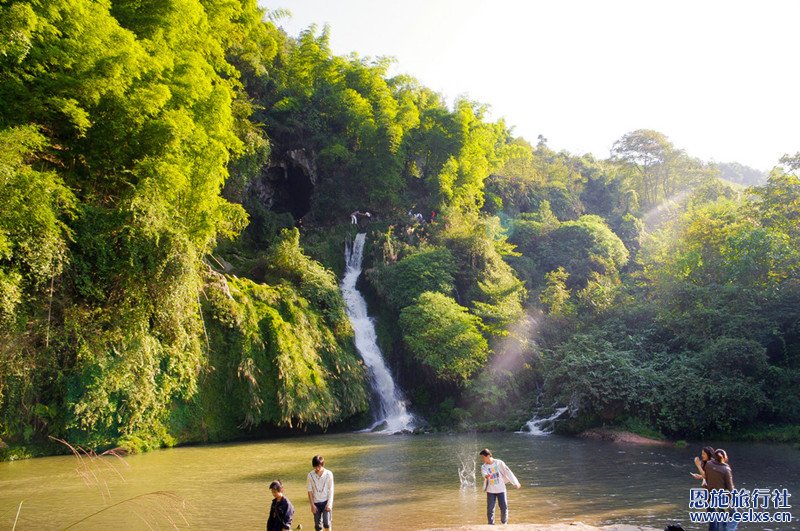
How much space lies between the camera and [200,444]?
18.1 m

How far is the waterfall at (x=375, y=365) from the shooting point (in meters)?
23.2

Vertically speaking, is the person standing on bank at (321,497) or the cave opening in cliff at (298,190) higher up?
the cave opening in cliff at (298,190)

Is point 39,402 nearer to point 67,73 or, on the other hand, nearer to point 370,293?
point 67,73

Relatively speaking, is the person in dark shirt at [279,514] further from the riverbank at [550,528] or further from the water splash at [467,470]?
the water splash at [467,470]

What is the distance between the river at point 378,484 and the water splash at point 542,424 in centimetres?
316

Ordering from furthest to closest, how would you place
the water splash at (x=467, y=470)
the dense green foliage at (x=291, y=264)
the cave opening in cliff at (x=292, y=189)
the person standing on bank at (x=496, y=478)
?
1. the cave opening in cliff at (x=292, y=189)
2. the dense green foliage at (x=291, y=264)
3. the water splash at (x=467, y=470)
4. the person standing on bank at (x=496, y=478)

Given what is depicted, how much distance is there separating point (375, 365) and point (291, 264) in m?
5.94

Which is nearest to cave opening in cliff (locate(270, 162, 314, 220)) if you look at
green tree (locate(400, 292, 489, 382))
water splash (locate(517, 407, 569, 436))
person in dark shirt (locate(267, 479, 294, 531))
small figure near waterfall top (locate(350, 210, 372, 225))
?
small figure near waterfall top (locate(350, 210, 372, 225))

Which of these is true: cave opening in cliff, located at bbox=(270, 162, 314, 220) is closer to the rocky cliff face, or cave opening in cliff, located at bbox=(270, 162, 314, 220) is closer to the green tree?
the rocky cliff face

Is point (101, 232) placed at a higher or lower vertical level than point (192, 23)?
lower

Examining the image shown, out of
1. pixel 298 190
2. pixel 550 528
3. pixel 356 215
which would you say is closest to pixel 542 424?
pixel 550 528

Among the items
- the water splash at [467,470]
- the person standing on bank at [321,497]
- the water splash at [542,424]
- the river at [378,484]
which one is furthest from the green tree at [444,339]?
the person standing on bank at [321,497]

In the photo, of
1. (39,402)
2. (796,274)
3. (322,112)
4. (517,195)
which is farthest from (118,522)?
(517,195)

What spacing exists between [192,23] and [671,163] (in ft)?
161
